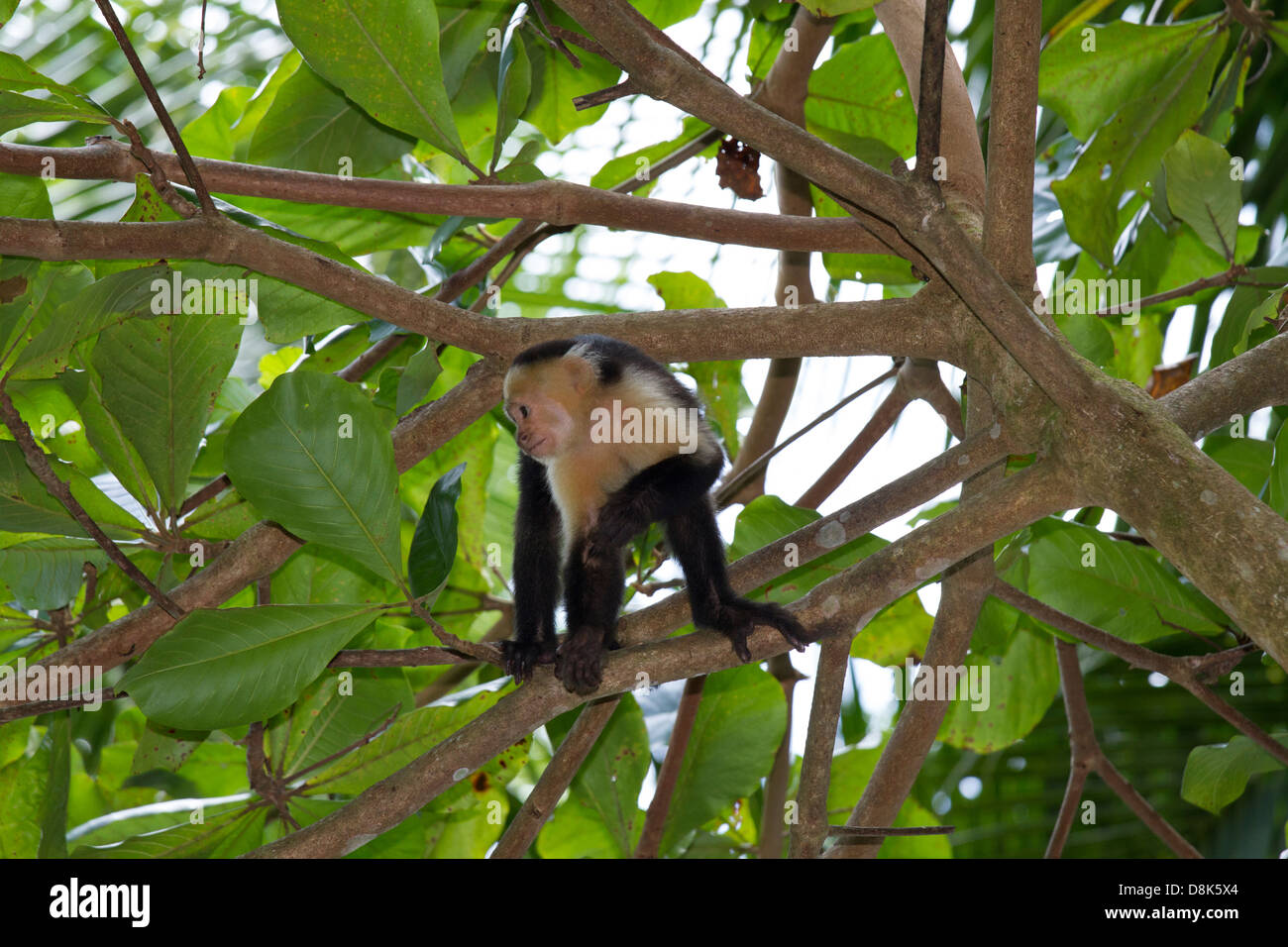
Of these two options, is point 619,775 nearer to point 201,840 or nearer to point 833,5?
point 201,840

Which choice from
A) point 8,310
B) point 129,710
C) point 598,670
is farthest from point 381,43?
point 129,710

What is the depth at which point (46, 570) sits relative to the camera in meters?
2.36

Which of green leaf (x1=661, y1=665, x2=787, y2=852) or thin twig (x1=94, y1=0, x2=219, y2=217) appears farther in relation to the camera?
green leaf (x1=661, y1=665, x2=787, y2=852)

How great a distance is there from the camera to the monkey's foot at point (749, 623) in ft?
6.31

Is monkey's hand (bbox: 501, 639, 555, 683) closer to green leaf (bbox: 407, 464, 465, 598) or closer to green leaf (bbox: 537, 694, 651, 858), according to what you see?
green leaf (bbox: 537, 694, 651, 858)

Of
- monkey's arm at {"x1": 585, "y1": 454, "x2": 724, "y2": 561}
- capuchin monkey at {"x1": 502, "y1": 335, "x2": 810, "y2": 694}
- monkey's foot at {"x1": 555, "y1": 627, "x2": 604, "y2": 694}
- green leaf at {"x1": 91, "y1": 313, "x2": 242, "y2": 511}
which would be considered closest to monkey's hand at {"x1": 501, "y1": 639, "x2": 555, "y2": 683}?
capuchin monkey at {"x1": 502, "y1": 335, "x2": 810, "y2": 694}

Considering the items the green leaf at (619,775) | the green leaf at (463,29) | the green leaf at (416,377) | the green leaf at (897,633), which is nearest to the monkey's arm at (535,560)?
the green leaf at (619,775)

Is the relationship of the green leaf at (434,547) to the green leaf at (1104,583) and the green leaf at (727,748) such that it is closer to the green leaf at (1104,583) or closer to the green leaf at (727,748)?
the green leaf at (727,748)

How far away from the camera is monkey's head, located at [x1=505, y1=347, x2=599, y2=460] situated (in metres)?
2.37

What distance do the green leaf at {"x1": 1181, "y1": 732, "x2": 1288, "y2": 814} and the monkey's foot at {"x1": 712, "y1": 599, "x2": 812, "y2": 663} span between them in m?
1.04

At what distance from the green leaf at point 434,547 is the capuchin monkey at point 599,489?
0.32 metres

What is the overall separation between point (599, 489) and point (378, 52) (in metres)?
1.08

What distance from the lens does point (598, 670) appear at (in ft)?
6.39
